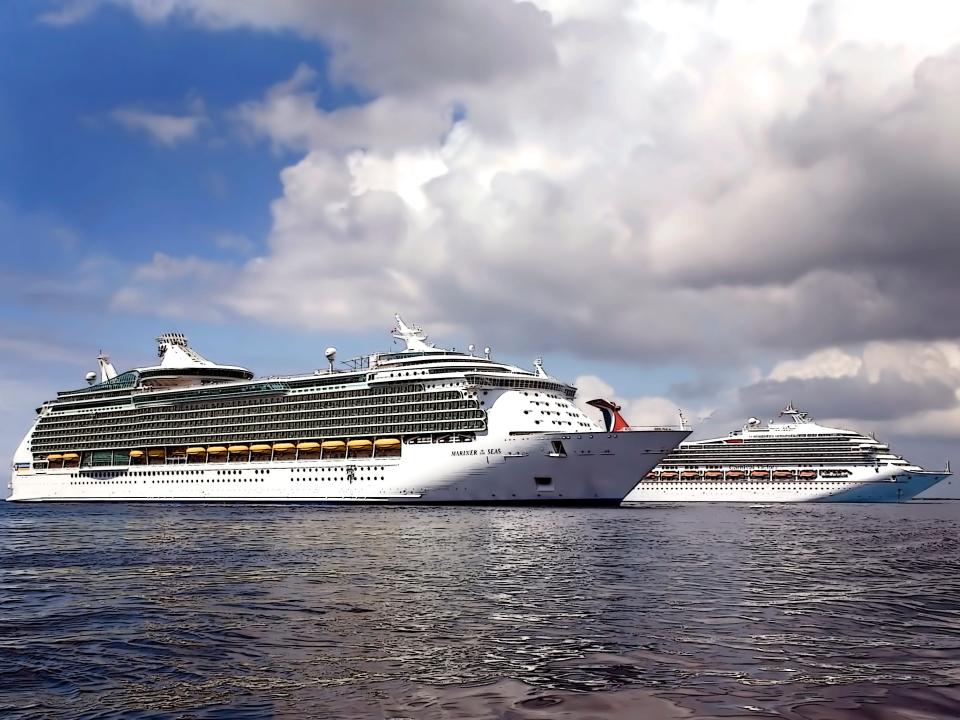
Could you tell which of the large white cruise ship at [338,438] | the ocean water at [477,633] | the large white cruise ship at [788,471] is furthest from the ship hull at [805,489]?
the ocean water at [477,633]

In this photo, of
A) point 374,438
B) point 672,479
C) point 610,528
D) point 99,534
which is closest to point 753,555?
point 610,528

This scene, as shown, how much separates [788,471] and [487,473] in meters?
78.9

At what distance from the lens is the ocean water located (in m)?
11.4

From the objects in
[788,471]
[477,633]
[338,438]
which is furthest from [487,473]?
[788,471]

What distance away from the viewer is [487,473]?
240 feet

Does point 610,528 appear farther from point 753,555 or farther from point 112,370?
point 112,370

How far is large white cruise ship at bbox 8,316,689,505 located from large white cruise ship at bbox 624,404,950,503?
58.5m

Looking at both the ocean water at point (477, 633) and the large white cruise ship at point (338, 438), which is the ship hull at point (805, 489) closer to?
the large white cruise ship at point (338, 438)

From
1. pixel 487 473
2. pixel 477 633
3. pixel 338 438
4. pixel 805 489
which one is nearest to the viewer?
pixel 477 633

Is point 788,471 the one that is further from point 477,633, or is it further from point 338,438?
point 477,633

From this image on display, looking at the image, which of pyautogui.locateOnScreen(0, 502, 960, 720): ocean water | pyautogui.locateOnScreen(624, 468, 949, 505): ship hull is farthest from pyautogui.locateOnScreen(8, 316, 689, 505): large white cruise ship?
pyautogui.locateOnScreen(624, 468, 949, 505): ship hull

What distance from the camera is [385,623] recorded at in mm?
17625

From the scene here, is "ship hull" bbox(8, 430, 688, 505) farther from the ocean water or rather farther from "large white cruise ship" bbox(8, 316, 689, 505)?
the ocean water

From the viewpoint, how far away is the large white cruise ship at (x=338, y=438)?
72.9m
